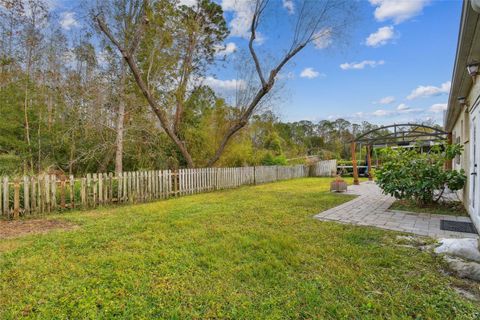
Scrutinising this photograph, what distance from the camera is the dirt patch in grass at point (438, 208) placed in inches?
207

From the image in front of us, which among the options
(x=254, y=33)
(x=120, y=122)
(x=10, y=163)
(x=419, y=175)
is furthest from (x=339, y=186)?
(x=10, y=163)

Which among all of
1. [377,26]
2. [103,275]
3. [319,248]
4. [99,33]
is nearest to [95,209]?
[103,275]

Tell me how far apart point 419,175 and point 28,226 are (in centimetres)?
814

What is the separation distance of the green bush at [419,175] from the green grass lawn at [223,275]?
2580 mm

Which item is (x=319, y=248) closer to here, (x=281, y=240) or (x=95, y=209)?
(x=281, y=240)

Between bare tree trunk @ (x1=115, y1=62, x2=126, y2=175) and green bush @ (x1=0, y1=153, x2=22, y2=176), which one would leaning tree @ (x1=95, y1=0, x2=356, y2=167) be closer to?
bare tree trunk @ (x1=115, y1=62, x2=126, y2=175)

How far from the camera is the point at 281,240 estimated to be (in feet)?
11.2

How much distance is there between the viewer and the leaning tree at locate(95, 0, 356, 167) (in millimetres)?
8817

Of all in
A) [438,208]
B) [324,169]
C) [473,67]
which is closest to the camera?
[473,67]

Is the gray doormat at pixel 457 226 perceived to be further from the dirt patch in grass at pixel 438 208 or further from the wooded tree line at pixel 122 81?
the wooded tree line at pixel 122 81

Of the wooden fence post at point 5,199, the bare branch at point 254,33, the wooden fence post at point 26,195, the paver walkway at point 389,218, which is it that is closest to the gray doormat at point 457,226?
the paver walkway at point 389,218

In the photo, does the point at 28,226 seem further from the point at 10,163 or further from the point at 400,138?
the point at 400,138

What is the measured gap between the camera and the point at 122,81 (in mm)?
9125

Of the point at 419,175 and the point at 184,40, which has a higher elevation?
the point at 184,40
